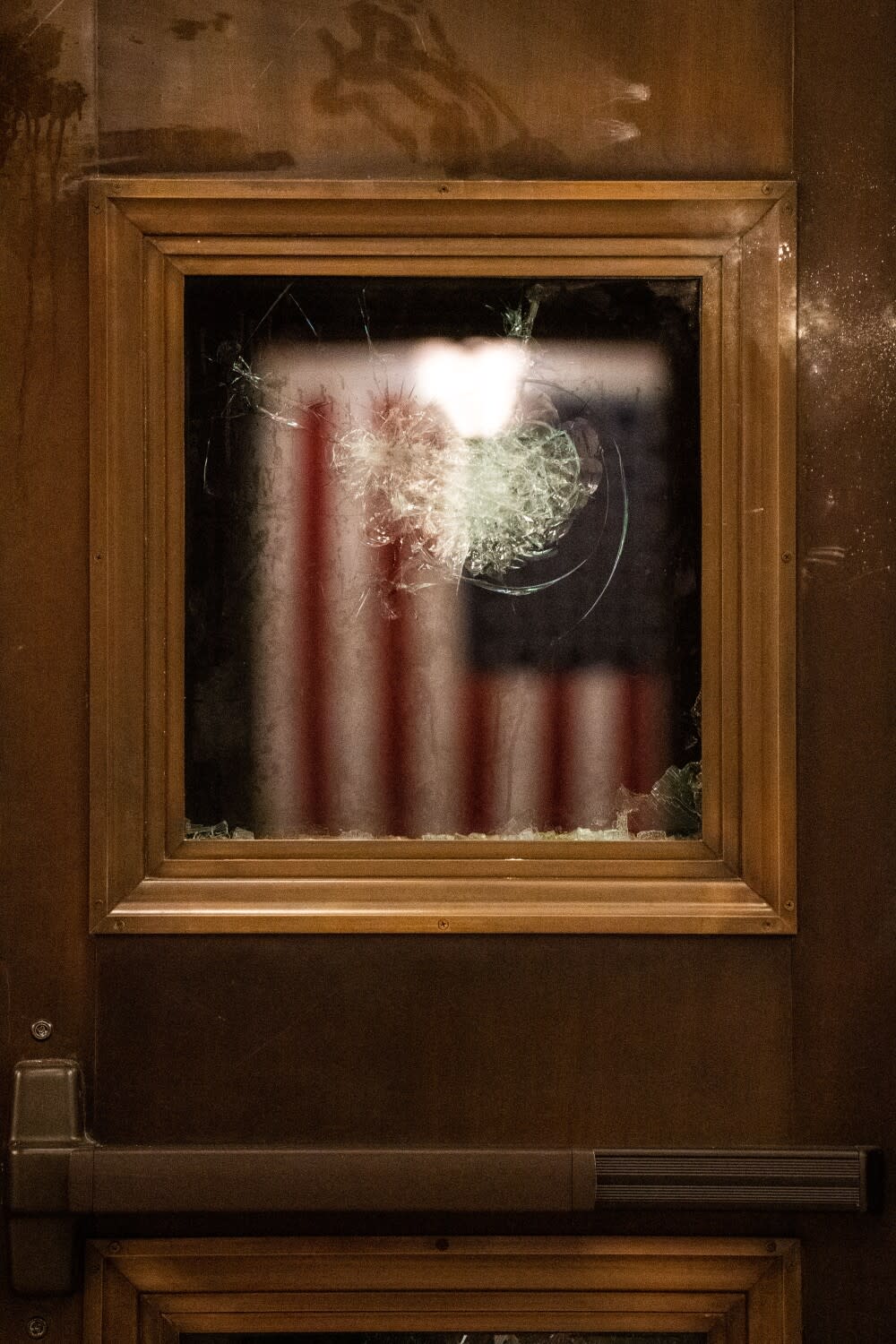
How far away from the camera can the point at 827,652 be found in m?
1.24

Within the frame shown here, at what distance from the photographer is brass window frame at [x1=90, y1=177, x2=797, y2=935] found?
4.00 feet

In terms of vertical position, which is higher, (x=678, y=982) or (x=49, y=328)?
(x=49, y=328)

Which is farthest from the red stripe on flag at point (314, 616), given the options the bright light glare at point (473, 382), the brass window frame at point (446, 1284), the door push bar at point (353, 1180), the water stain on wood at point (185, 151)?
the brass window frame at point (446, 1284)

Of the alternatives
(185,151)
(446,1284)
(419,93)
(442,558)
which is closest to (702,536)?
(442,558)

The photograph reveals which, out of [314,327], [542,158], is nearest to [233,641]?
[314,327]

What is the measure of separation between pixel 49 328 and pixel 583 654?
2.45 feet

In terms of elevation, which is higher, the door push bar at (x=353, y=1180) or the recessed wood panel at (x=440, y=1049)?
the recessed wood panel at (x=440, y=1049)

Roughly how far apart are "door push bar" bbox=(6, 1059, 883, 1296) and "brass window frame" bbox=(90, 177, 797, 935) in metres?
0.26

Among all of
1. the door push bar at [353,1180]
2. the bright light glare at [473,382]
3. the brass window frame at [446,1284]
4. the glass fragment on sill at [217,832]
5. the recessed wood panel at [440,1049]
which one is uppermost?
the bright light glare at [473,382]

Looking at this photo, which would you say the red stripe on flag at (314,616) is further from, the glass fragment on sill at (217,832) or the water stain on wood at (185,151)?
the water stain on wood at (185,151)

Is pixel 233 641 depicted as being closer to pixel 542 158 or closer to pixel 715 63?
pixel 542 158

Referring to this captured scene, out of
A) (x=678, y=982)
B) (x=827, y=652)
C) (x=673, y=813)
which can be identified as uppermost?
(x=827, y=652)

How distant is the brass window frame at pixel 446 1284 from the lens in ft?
4.02

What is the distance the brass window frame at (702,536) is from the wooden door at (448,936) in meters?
0.03
